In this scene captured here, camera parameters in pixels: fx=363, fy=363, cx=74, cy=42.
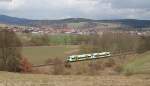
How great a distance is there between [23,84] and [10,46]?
44715 millimetres

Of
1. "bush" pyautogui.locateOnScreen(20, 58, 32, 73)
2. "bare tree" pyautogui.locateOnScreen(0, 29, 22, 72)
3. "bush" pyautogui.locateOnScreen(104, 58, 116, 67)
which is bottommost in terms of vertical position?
"bush" pyautogui.locateOnScreen(104, 58, 116, 67)

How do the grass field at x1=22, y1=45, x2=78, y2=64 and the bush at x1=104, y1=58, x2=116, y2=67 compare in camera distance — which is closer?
the bush at x1=104, y1=58, x2=116, y2=67

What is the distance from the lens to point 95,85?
17125mm

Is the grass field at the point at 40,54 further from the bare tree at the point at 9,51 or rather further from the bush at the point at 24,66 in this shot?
the bare tree at the point at 9,51

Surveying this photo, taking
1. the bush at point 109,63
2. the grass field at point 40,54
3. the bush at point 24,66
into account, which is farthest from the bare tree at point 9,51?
the bush at point 109,63

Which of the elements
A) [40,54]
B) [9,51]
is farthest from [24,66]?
[40,54]

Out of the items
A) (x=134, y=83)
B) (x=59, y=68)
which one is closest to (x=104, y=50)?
(x=59, y=68)

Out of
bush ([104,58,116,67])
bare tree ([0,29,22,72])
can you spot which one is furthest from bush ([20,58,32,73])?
bush ([104,58,116,67])

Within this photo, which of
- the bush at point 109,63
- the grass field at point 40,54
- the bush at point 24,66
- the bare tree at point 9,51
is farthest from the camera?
the grass field at point 40,54

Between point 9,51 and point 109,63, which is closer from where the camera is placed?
point 9,51

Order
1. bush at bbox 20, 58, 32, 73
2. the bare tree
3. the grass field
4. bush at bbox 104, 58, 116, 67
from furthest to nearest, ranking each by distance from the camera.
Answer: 1. the grass field
2. bush at bbox 104, 58, 116, 67
3. bush at bbox 20, 58, 32, 73
4. the bare tree

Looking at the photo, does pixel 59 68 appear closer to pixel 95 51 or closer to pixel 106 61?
pixel 106 61

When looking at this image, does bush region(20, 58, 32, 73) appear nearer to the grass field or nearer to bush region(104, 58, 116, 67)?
the grass field

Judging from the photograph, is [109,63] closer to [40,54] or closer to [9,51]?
[40,54]
